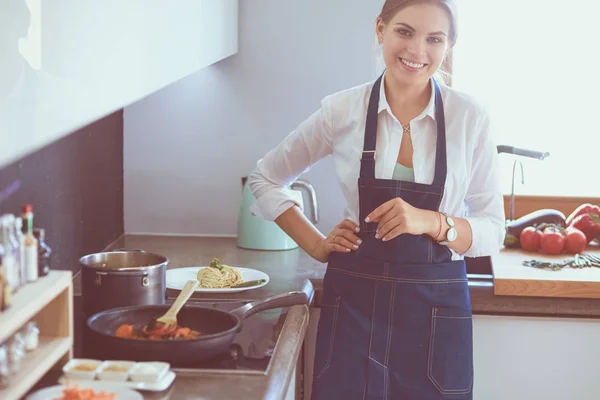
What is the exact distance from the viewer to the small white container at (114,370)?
1.36 m

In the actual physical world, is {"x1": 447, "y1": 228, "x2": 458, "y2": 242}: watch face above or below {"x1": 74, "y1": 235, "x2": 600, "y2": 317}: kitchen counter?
above

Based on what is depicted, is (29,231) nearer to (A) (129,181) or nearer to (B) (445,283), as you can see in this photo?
(B) (445,283)

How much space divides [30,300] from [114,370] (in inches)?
9.8

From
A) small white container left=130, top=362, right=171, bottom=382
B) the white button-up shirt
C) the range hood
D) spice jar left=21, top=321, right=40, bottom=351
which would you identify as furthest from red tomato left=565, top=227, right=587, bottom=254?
spice jar left=21, top=321, right=40, bottom=351

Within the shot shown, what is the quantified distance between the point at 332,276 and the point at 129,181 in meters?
1.22

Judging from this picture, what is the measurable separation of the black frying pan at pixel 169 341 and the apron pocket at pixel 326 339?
264mm

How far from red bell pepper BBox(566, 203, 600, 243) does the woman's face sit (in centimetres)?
107

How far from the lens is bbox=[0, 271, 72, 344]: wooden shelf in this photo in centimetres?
111

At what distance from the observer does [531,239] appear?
2.76 metres

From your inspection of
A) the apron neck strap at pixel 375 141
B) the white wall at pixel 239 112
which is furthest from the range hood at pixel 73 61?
the white wall at pixel 239 112

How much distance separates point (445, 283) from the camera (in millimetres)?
2027

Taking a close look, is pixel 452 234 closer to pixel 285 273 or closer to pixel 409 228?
pixel 409 228

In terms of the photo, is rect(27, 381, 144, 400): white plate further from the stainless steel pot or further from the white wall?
the white wall

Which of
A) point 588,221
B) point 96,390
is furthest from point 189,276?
point 588,221
